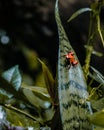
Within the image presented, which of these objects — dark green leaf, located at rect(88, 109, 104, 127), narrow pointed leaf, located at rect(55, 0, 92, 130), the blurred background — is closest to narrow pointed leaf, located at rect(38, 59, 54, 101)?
narrow pointed leaf, located at rect(55, 0, 92, 130)

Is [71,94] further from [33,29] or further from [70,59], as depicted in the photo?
[33,29]

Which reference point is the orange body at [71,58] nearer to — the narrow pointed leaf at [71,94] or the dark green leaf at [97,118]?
the narrow pointed leaf at [71,94]

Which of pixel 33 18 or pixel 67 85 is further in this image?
pixel 33 18

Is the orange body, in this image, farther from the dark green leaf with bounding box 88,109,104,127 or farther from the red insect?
the dark green leaf with bounding box 88,109,104,127

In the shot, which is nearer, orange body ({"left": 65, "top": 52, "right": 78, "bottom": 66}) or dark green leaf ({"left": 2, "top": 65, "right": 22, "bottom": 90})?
orange body ({"left": 65, "top": 52, "right": 78, "bottom": 66})

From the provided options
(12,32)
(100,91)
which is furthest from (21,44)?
(100,91)

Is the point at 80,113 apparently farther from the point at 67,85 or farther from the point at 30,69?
the point at 30,69

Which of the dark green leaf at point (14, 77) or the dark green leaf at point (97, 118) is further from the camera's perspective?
the dark green leaf at point (14, 77)

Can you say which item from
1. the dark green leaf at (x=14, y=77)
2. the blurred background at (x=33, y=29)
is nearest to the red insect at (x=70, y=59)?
the dark green leaf at (x=14, y=77)
